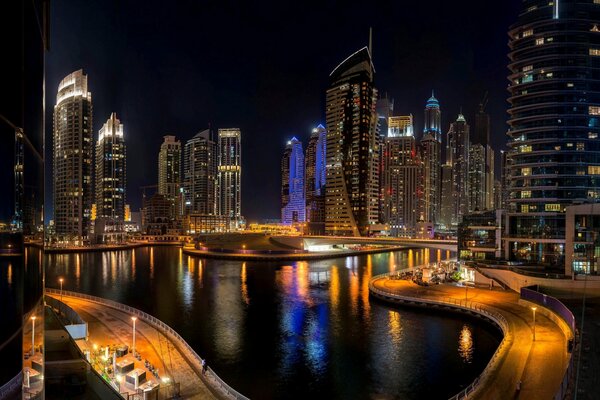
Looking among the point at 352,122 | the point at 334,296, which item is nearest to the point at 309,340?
the point at 334,296

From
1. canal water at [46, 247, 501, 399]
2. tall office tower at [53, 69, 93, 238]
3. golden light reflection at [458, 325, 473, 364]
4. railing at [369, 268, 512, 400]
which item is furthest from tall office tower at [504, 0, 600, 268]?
tall office tower at [53, 69, 93, 238]

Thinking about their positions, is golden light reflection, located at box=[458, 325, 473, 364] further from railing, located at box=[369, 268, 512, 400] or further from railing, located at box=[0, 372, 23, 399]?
railing, located at box=[0, 372, 23, 399]

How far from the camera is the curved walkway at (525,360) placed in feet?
76.5

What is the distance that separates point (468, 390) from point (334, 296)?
36.5m

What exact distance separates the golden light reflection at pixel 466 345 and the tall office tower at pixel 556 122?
33.0 meters

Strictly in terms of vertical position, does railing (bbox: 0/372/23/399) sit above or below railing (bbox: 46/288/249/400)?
above

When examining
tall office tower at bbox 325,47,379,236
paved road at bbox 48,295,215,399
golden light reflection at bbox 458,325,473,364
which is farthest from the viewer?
tall office tower at bbox 325,47,379,236

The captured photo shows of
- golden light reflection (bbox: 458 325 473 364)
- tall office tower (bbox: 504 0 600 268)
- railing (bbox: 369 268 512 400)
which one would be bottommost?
golden light reflection (bbox: 458 325 473 364)

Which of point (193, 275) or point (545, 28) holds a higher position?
point (545, 28)

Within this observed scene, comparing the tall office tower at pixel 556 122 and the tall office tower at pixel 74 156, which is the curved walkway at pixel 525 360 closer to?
the tall office tower at pixel 556 122

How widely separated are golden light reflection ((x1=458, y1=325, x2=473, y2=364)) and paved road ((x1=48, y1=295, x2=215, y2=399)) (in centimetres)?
2276

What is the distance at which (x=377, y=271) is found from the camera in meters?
93.6

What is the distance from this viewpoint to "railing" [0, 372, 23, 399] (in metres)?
3.96

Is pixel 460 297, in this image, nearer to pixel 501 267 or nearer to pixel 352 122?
pixel 501 267
